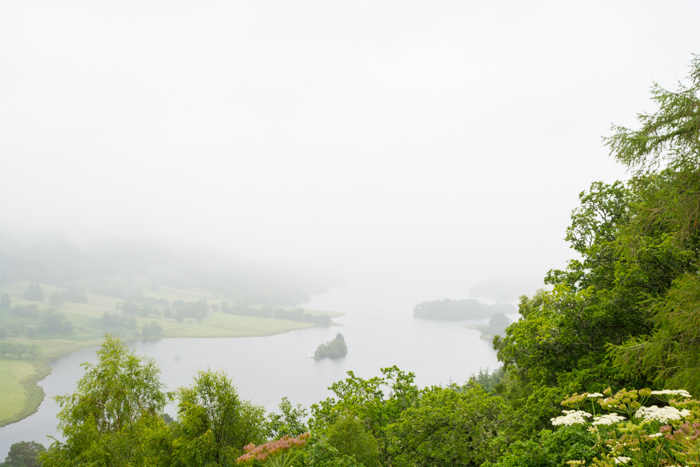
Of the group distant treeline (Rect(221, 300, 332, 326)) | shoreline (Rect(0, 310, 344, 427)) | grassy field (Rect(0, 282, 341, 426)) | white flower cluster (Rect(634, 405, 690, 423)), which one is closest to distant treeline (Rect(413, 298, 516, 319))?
shoreline (Rect(0, 310, 344, 427))

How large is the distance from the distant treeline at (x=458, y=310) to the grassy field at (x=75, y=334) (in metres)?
49.9

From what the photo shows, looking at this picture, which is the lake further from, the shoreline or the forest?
the forest

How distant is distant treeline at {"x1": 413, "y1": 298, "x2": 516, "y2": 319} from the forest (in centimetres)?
16638

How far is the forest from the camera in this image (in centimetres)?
502

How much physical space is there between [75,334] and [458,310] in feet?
527

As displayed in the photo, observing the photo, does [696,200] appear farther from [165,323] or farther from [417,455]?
[165,323]

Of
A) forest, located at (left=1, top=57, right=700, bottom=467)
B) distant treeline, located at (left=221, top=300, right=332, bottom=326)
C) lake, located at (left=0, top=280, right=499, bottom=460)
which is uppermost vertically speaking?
forest, located at (left=1, top=57, right=700, bottom=467)

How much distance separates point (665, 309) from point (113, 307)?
233 metres

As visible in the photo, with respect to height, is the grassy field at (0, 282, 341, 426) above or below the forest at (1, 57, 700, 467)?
below

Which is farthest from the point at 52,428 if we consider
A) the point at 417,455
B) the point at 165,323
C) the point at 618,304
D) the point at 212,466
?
the point at 165,323

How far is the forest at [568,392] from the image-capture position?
5017 millimetres

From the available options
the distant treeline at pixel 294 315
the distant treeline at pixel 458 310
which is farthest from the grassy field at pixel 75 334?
the distant treeline at pixel 458 310

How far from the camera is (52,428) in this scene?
65.5 m

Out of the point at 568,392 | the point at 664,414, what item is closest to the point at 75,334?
the point at 568,392
